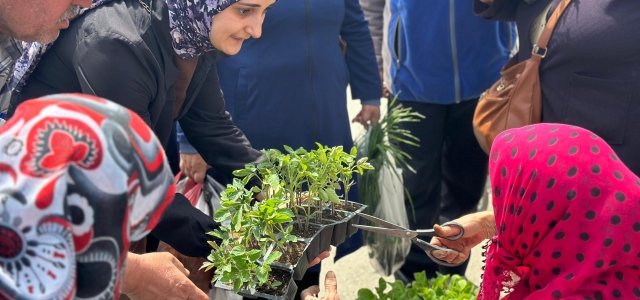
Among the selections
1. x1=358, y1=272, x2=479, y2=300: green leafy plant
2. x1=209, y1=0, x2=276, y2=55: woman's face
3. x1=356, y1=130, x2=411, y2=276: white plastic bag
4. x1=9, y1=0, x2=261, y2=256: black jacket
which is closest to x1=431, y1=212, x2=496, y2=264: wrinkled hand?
x1=358, y1=272, x2=479, y2=300: green leafy plant

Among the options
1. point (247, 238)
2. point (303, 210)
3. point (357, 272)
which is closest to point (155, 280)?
point (247, 238)

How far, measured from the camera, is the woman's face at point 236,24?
5.95 feet

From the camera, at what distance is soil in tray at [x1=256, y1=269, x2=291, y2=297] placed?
4.87 feet

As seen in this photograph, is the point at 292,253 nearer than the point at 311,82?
Yes

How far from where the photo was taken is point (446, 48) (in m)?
3.07

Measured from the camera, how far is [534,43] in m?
2.33

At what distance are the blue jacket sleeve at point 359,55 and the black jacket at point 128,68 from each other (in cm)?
111

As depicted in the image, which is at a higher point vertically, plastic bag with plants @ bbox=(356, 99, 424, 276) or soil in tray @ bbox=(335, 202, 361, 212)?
soil in tray @ bbox=(335, 202, 361, 212)

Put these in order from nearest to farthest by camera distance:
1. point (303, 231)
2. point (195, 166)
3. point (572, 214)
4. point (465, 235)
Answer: point (572, 214), point (303, 231), point (465, 235), point (195, 166)

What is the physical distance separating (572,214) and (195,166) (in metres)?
1.40

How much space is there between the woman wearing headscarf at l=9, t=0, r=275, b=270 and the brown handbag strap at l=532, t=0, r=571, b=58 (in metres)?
1.02

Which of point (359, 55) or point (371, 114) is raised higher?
point (359, 55)

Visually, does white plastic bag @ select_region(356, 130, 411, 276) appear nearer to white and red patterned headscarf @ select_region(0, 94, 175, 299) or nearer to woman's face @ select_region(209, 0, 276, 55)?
woman's face @ select_region(209, 0, 276, 55)

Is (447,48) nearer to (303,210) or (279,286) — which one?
(303,210)
